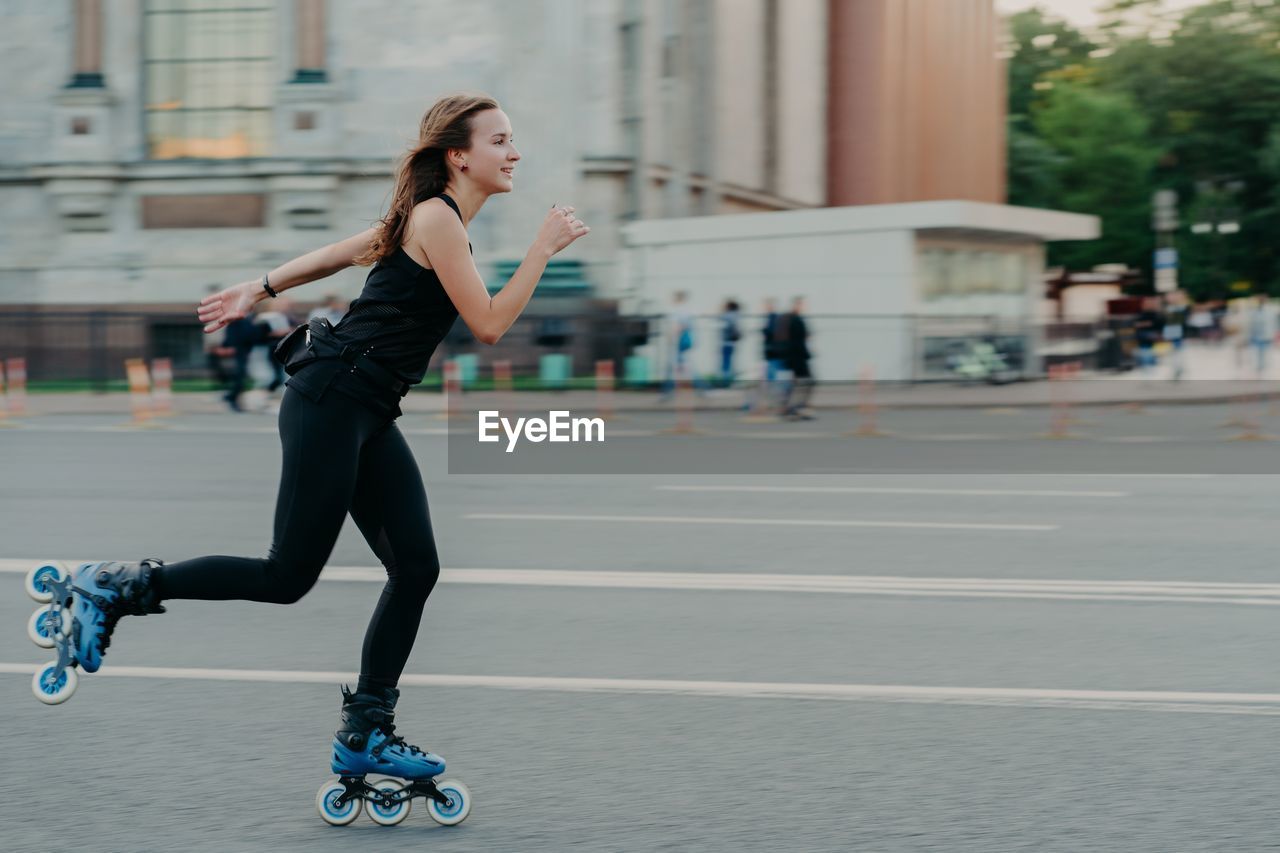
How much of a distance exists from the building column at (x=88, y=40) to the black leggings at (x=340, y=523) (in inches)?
1171

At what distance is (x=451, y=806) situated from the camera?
4.18 m

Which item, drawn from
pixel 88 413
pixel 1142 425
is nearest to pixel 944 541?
pixel 1142 425

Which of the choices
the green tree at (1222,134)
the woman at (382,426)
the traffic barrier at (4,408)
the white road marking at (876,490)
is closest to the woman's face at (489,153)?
the woman at (382,426)

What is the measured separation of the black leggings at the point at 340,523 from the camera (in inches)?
160

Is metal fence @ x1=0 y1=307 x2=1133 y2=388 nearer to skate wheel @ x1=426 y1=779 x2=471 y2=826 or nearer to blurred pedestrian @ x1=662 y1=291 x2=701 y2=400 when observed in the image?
blurred pedestrian @ x1=662 y1=291 x2=701 y2=400

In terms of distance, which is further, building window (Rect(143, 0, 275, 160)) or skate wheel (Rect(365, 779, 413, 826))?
building window (Rect(143, 0, 275, 160))

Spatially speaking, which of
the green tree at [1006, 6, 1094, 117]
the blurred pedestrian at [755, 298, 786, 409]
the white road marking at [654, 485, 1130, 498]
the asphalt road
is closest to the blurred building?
the blurred pedestrian at [755, 298, 786, 409]

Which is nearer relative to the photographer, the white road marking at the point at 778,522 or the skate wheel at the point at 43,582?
the skate wheel at the point at 43,582

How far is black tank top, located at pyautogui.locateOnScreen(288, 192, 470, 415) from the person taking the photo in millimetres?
4043

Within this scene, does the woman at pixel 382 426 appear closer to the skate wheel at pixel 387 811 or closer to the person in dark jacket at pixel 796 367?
the skate wheel at pixel 387 811

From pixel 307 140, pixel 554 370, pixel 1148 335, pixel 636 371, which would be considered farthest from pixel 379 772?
pixel 1148 335

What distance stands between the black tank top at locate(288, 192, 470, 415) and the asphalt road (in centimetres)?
106

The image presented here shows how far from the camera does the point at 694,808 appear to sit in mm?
4270

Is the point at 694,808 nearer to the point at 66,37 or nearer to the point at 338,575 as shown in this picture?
the point at 338,575
